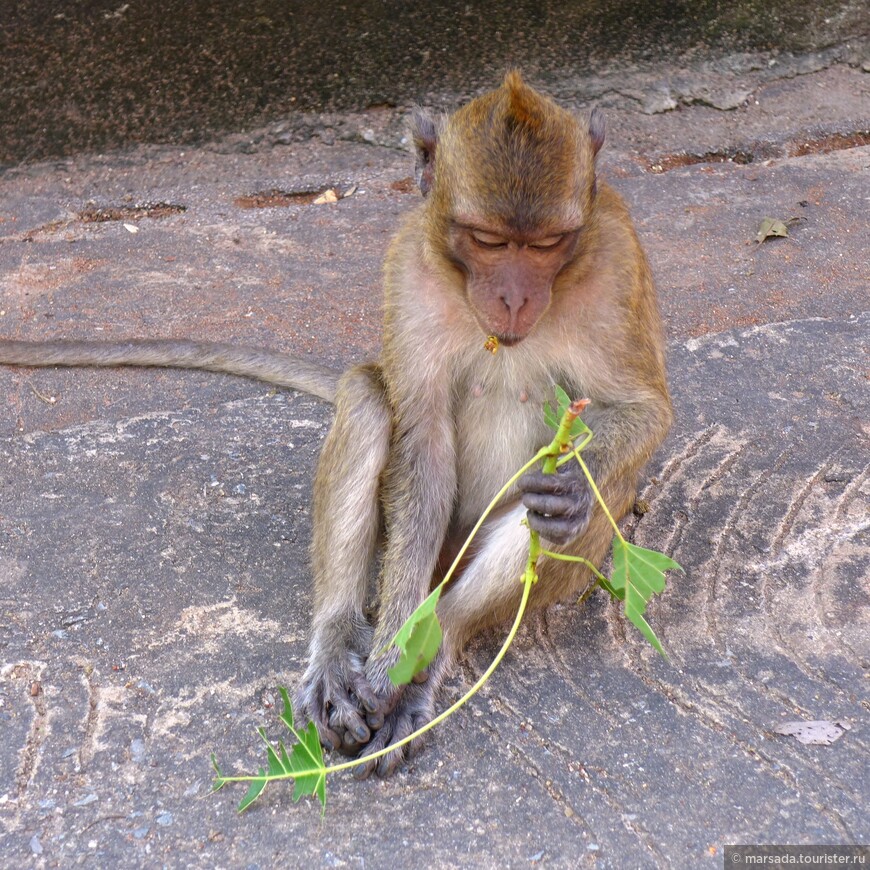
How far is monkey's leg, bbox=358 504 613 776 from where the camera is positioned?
10.4 feet

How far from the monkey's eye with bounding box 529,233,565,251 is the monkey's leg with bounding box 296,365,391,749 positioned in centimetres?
76

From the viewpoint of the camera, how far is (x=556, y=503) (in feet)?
9.68

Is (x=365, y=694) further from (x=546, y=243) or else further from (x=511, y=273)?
(x=546, y=243)

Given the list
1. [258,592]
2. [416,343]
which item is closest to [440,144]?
[416,343]

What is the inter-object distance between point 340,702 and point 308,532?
86 cm

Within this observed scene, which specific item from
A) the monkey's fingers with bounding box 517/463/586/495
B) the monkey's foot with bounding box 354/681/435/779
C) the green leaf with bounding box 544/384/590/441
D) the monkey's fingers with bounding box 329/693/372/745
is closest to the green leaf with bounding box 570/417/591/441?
the green leaf with bounding box 544/384/590/441

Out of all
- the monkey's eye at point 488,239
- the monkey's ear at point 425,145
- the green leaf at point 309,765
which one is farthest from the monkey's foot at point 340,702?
the monkey's ear at point 425,145

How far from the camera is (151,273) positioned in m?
5.66

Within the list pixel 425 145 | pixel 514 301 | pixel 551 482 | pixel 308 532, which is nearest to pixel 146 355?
pixel 308 532

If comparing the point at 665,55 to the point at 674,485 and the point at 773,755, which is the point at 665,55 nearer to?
the point at 674,485

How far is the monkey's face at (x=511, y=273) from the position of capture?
9.86 feet

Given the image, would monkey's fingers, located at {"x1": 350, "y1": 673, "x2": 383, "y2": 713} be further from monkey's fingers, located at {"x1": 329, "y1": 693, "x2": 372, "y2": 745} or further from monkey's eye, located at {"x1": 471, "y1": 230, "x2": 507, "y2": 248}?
monkey's eye, located at {"x1": 471, "y1": 230, "x2": 507, "y2": 248}

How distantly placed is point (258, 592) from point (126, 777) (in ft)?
2.69

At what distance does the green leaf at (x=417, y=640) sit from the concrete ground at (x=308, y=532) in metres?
0.39
